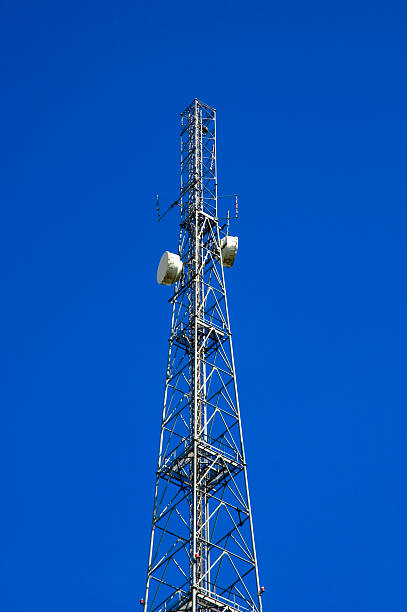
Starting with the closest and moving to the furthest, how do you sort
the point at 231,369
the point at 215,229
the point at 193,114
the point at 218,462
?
the point at 218,462 < the point at 231,369 < the point at 215,229 < the point at 193,114

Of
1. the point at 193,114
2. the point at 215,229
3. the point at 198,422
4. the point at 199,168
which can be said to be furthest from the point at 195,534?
the point at 193,114

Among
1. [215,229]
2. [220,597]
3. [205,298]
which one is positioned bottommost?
[220,597]

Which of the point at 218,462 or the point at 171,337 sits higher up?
the point at 171,337

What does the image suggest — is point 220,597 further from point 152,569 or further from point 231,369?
point 231,369

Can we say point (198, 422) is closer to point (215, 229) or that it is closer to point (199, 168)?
point (215, 229)

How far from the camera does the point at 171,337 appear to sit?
243 ft

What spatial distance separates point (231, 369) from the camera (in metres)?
73.0

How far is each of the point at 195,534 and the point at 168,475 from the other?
5773 mm

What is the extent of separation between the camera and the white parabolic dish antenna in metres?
76.1

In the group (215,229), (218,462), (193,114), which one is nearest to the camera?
A: (218,462)

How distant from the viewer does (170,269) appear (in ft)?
250

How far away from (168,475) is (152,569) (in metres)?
5.67

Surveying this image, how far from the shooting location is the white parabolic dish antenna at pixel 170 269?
76125 mm

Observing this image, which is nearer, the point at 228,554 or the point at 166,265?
the point at 228,554
